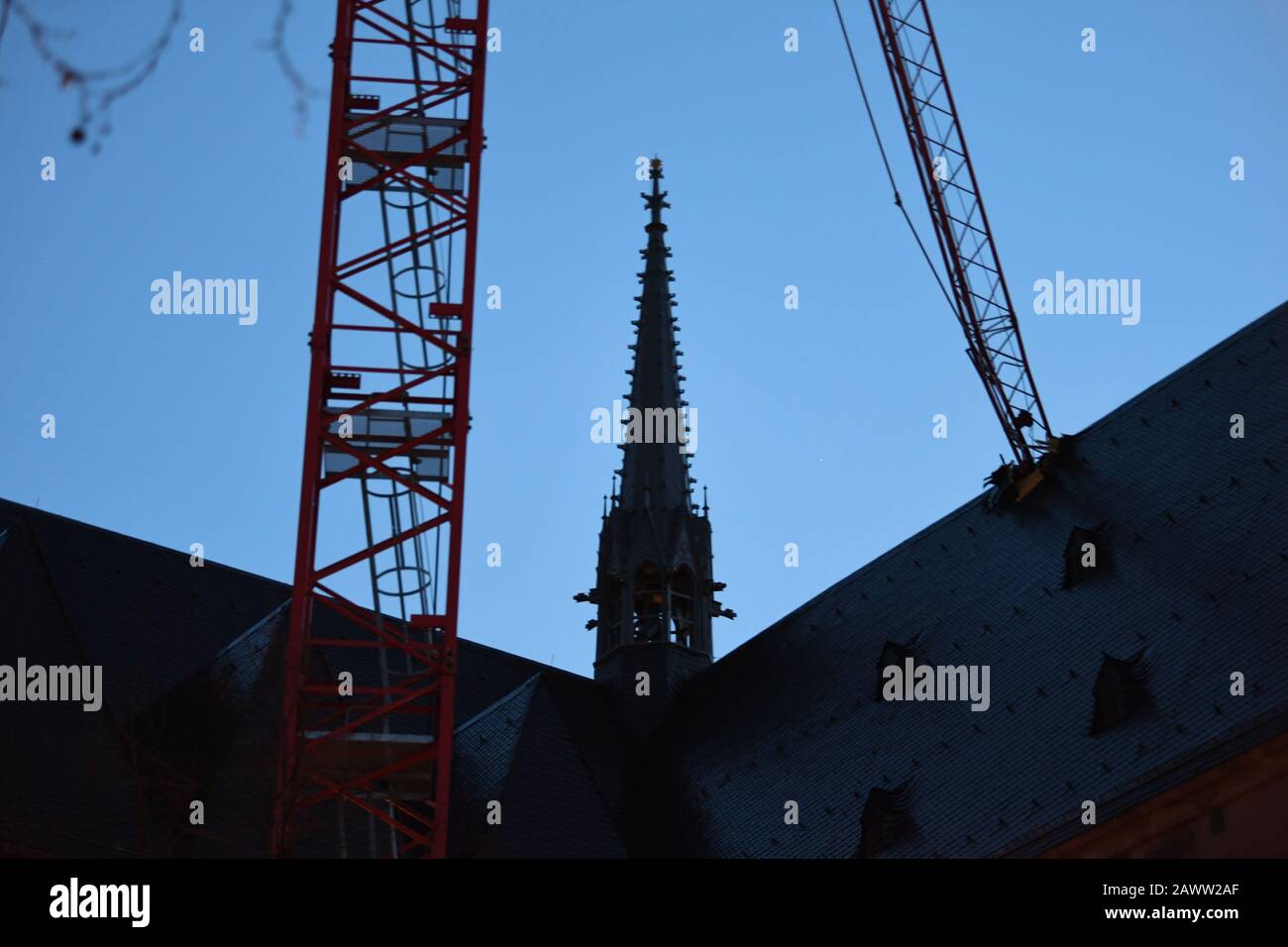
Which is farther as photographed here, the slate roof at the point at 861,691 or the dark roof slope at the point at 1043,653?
the slate roof at the point at 861,691

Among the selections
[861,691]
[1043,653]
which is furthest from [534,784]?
[1043,653]

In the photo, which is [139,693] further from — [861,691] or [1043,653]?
[1043,653]

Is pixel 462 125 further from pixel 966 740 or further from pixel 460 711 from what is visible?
pixel 460 711

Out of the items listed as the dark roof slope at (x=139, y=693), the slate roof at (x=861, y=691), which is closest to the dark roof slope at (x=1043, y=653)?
the slate roof at (x=861, y=691)

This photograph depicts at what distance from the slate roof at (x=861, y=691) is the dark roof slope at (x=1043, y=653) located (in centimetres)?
7

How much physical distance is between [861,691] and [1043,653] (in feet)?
18.5

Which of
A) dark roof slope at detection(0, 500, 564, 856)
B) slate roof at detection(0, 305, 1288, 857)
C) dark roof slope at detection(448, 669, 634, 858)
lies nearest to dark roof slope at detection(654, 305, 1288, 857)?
slate roof at detection(0, 305, 1288, 857)

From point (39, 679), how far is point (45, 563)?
13.2ft

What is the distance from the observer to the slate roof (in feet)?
140

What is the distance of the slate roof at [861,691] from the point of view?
4266cm

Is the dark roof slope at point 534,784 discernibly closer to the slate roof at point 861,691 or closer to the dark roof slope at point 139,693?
the slate roof at point 861,691
